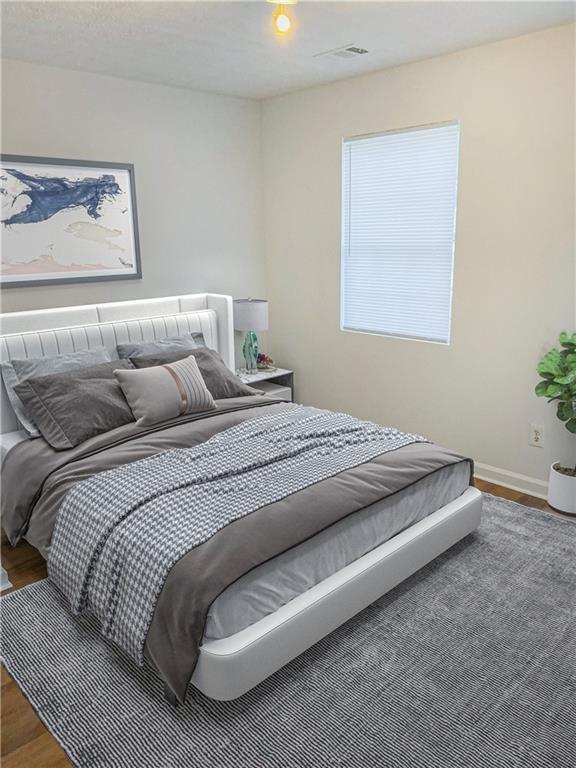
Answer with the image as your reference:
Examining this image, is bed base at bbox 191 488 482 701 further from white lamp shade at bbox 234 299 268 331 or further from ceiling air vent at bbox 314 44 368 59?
ceiling air vent at bbox 314 44 368 59

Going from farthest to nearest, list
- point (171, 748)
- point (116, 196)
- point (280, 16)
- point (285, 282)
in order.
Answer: point (285, 282) < point (116, 196) < point (280, 16) < point (171, 748)

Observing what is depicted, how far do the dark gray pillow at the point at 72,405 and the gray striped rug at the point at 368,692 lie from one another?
0.76 m

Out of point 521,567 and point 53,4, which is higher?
point 53,4

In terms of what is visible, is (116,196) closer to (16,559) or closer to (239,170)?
(239,170)

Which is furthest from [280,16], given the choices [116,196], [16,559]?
[16,559]

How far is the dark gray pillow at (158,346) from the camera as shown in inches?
146

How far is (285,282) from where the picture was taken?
494 centimetres

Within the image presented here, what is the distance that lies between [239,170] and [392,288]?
157cm

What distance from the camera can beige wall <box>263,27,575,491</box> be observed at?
3297mm

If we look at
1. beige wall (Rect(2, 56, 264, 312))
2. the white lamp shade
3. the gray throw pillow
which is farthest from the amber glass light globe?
the white lamp shade

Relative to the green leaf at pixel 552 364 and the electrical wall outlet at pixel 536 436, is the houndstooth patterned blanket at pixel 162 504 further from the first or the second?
the electrical wall outlet at pixel 536 436

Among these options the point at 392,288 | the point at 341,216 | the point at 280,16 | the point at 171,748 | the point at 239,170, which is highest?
the point at 280,16

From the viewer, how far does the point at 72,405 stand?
10.1ft

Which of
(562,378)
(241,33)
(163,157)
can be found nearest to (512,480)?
(562,378)
